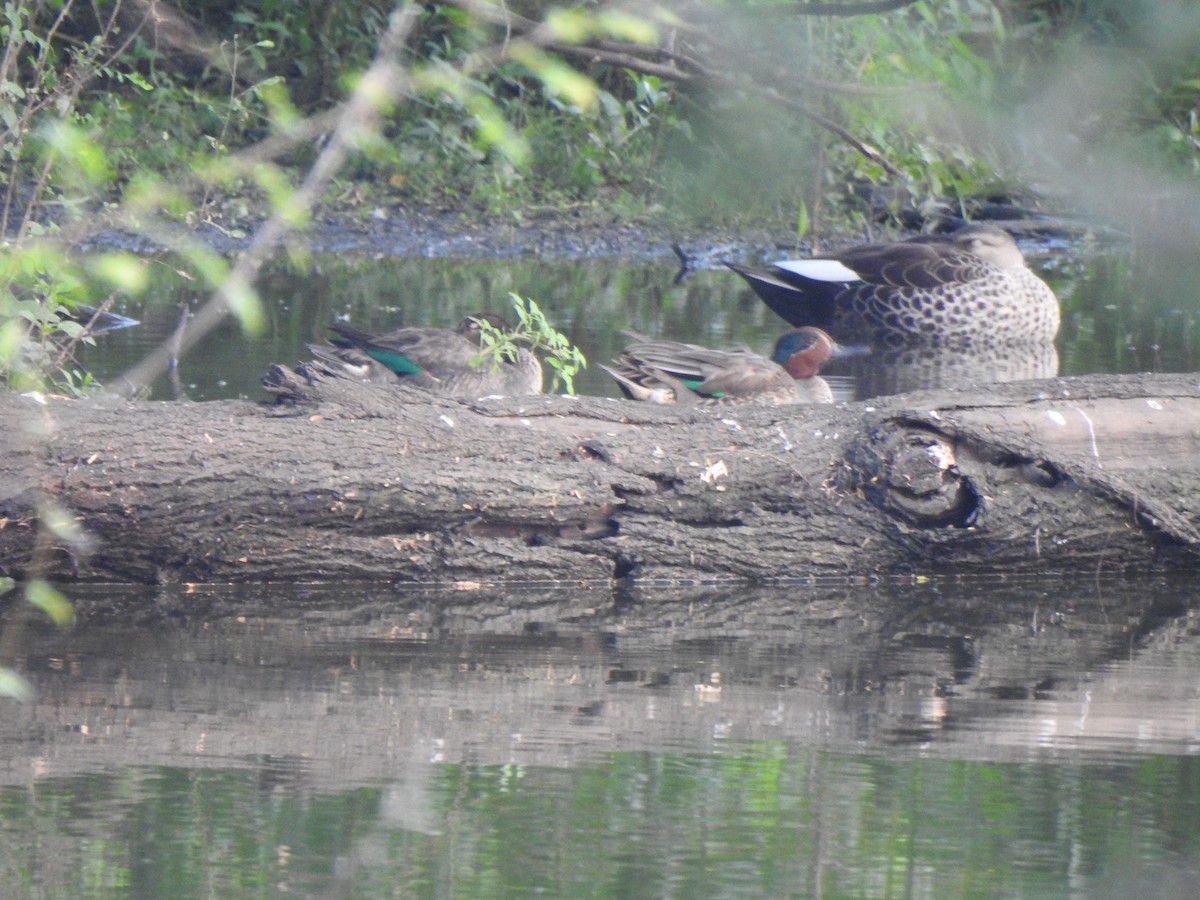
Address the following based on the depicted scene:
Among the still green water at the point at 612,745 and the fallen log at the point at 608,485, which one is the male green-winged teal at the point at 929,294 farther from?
the still green water at the point at 612,745

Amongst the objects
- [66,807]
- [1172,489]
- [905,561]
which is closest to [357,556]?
[905,561]

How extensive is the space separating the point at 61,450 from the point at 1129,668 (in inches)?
117

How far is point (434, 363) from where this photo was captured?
773 centimetres

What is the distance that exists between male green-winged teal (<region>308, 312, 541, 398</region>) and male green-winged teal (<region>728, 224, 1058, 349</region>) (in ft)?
11.6

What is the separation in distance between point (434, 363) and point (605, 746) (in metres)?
4.05

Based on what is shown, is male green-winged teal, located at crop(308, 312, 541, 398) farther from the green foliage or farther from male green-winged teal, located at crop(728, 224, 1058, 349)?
male green-winged teal, located at crop(728, 224, 1058, 349)

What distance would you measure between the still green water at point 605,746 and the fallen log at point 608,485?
15 centimetres

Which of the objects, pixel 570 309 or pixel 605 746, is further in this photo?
pixel 570 309

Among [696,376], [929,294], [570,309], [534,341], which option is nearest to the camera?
[534,341]

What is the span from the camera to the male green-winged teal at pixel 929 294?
1090cm

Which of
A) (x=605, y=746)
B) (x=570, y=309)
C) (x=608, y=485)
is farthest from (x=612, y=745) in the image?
(x=570, y=309)

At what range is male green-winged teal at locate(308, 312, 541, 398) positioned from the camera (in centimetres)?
768

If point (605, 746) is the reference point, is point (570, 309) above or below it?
above

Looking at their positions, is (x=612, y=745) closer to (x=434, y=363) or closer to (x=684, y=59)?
(x=684, y=59)
